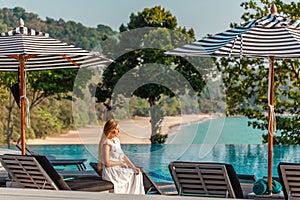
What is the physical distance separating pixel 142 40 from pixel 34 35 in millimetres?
11828

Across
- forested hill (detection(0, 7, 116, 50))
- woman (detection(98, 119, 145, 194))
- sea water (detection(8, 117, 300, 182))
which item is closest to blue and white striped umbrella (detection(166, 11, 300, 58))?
woman (detection(98, 119, 145, 194))

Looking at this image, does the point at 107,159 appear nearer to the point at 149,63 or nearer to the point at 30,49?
the point at 30,49

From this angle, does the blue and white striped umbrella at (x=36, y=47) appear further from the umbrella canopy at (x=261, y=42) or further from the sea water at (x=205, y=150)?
the sea water at (x=205, y=150)

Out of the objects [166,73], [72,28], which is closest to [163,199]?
[166,73]

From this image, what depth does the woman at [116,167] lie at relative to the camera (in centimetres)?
600

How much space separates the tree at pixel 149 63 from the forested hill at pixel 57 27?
5.53 m

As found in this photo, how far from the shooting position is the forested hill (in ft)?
80.3

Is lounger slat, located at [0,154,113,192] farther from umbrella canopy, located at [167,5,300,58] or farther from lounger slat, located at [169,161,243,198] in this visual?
umbrella canopy, located at [167,5,300,58]

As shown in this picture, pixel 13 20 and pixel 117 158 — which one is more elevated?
pixel 13 20

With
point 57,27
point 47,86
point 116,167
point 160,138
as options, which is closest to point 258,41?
point 116,167

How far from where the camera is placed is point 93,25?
24969mm

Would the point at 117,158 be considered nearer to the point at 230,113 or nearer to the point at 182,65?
the point at 230,113

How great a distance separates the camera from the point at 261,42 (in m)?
5.81

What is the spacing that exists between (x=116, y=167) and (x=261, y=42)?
5.99ft
